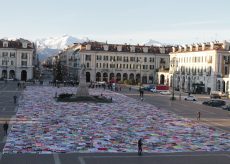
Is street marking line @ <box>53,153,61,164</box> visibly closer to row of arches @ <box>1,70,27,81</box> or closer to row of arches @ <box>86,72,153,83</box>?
row of arches @ <box>86,72,153,83</box>

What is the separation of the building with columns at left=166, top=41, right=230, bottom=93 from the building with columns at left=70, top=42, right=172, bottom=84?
21.0 m

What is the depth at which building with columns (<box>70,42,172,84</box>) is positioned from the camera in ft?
467

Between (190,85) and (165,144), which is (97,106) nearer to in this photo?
(165,144)

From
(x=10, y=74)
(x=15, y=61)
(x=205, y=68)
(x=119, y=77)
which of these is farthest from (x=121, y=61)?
(x=205, y=68)

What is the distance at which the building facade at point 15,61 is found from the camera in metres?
141

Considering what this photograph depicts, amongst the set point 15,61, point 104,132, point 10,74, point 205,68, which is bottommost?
point 104,132

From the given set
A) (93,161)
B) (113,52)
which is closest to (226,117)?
(93,161)

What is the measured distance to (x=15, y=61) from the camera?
5561 inches

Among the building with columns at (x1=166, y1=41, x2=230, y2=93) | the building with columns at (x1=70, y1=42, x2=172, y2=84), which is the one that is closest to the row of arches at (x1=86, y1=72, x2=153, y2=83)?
the building with columns at (x1=70, y1=42, x2=172, y2=84)

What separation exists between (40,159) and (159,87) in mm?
77712

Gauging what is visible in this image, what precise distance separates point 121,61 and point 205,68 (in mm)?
42808

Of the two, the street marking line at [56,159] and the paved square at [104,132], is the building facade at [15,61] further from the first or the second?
the street marking line at [56,159]

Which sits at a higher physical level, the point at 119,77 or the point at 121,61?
the point at 121,61

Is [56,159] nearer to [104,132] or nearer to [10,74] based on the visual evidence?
[104,132]
